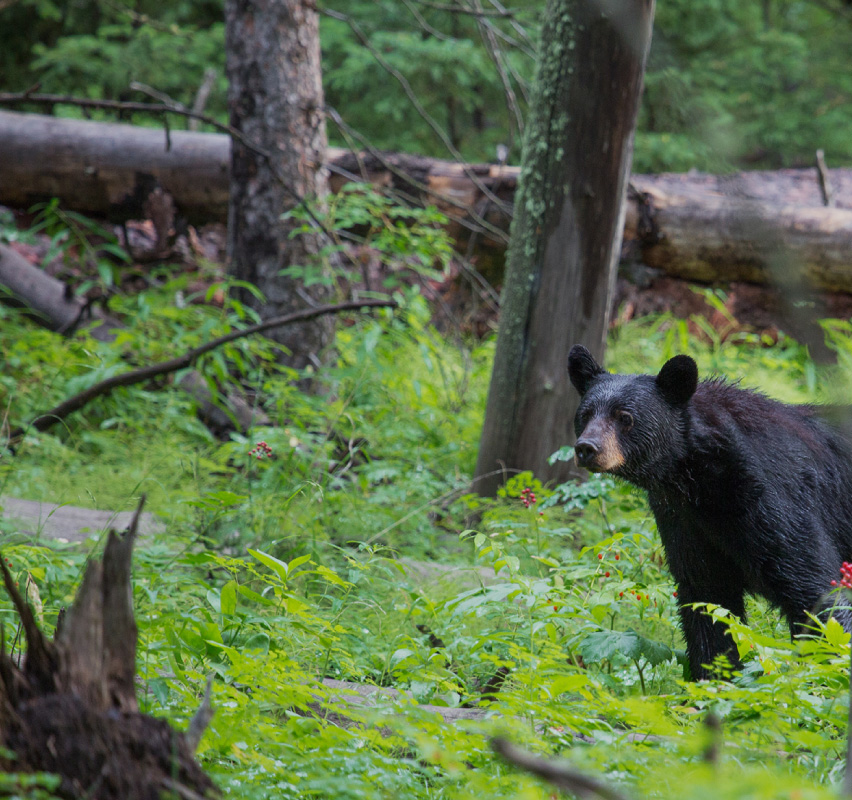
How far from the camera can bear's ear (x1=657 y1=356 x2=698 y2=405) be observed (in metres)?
3.08

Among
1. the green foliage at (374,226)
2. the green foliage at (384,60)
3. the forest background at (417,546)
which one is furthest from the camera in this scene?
the green foliage at (384,60)

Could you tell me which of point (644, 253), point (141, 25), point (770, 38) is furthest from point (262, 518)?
point (141, 25)

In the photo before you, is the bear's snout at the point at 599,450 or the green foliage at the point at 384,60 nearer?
the bear's snout at the point at 599,450

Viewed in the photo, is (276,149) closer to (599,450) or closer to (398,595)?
(398,595)

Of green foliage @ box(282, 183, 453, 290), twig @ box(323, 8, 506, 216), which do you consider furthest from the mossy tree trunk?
twig @ box(323, 8, 506, 216)

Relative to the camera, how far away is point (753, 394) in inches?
134

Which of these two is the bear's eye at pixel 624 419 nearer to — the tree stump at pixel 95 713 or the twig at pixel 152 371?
the tree stump at pixel 95 713

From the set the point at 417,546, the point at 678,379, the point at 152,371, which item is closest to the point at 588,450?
the point at 678,379

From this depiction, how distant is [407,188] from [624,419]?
5129 mm

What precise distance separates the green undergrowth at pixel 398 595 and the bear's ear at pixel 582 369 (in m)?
0.53

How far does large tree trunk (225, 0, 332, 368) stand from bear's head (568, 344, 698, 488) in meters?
3.50

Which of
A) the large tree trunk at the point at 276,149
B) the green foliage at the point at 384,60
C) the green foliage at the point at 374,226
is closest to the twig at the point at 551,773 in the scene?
the green foliage at the point at 374,226

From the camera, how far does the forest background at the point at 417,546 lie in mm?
1808

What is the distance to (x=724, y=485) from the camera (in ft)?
10.1
